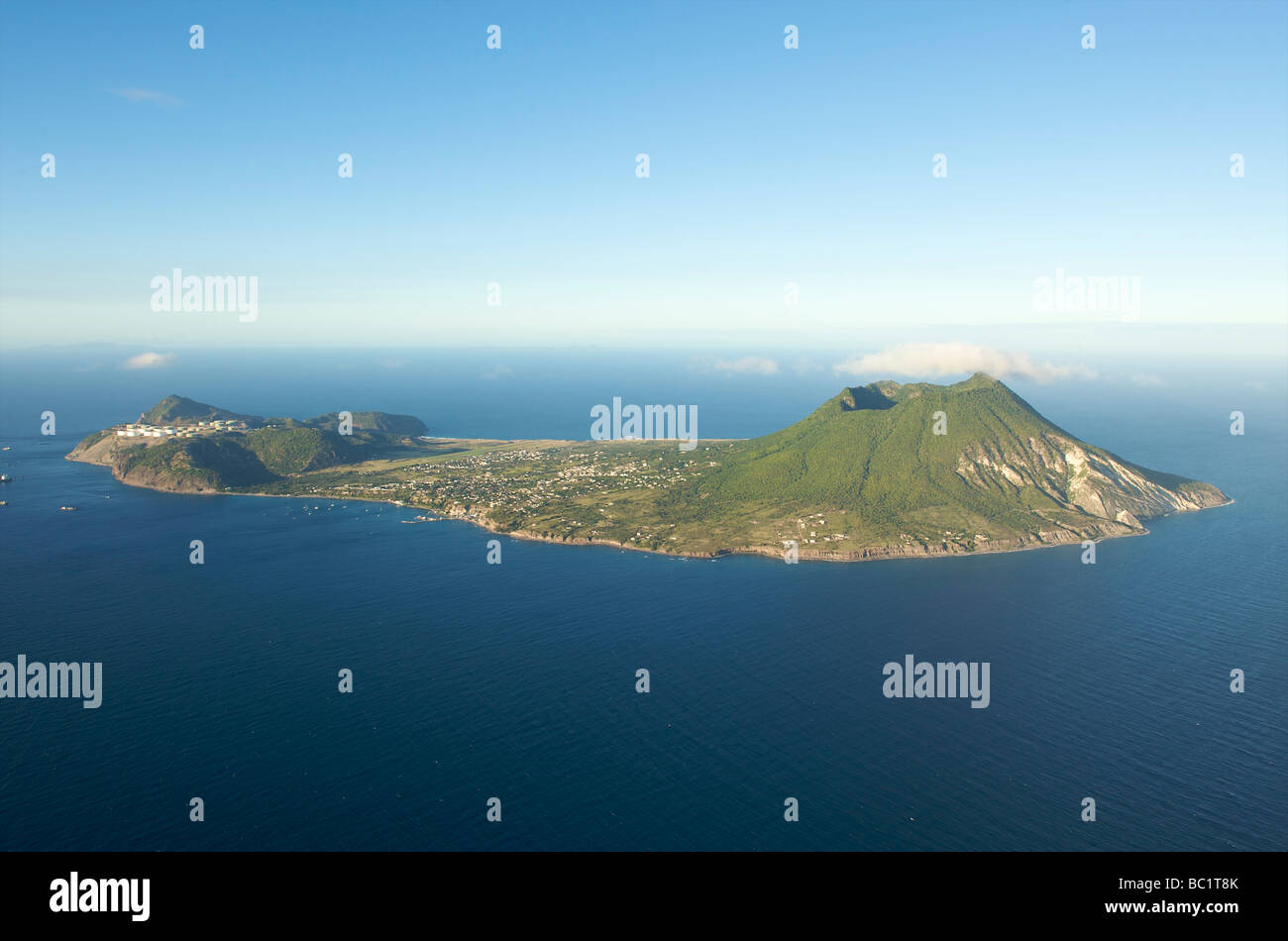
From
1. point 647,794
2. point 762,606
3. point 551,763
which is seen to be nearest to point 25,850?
point 551,763

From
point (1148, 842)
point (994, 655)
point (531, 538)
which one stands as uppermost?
point (531, 538)

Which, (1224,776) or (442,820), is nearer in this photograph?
(442,820)

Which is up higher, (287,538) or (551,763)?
(287,538)

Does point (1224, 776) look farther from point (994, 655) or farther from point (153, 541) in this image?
point (153, 541)

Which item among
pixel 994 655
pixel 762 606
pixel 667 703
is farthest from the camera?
pixel 762 606

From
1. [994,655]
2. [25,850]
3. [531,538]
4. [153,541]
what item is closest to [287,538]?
[153,541]

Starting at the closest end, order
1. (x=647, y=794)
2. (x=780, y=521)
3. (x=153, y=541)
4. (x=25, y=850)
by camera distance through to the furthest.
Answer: (x=25, y=850), (x=647, y=794), (x=153, y=541), (x=780, y=521)
